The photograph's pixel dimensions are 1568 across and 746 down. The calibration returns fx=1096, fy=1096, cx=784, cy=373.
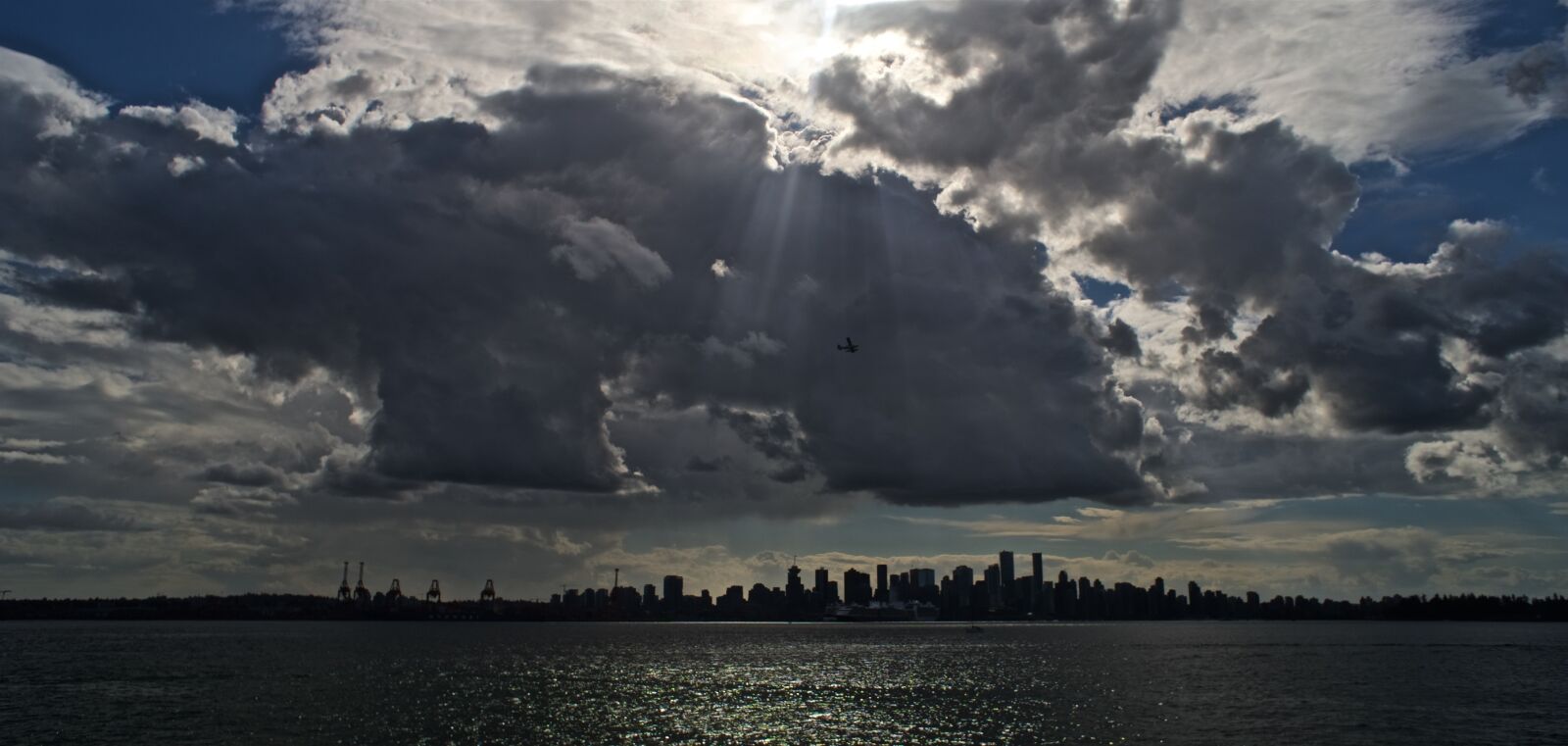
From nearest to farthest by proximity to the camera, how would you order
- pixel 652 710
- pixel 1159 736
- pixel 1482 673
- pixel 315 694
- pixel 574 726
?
pixel 1159 736
pixel 574 726
pixel 652 710
pixel 315 694
pixel 1482 673

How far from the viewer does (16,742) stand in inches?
3910

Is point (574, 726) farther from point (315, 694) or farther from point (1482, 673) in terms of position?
point (1482, 673)

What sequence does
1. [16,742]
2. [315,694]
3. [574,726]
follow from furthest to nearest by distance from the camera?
[315,694] → [574,726] → [16,742]

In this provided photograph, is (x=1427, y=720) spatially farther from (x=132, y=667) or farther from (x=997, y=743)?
(x=132, y=667)

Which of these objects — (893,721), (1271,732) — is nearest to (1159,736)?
(1271,732)

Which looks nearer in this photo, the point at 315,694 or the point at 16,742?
the point at 16,742

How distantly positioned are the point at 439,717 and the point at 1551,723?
4787 inches

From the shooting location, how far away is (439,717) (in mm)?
121000

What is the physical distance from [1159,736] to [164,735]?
96427mm

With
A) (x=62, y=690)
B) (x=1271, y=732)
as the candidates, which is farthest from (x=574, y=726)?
(x=62, y=690)

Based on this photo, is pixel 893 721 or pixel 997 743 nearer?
pixel 997 743

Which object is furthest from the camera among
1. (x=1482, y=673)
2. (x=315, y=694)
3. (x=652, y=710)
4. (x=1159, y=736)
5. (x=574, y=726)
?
(x=1482, y=673)

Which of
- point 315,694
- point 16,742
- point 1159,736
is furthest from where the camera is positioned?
point 315,694

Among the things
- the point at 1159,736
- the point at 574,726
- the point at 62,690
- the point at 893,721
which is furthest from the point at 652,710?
the point at 62,690
